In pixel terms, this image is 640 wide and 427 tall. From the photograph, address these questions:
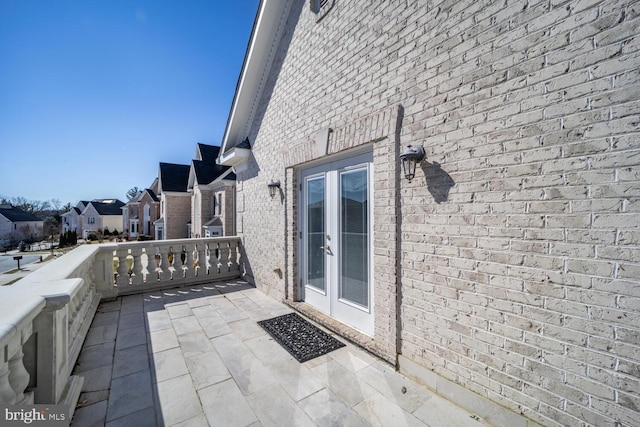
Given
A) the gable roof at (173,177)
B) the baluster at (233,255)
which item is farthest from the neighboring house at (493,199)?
the gable roof at (173,177)

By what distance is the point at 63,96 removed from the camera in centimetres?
916

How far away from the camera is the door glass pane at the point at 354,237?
11.5ft

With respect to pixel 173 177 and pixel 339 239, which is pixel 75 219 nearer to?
pixel 173 177

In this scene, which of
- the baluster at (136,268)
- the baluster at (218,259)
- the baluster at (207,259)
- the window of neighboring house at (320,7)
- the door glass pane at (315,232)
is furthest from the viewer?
the baluster at (218,259)

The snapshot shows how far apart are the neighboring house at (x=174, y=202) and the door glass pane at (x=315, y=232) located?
1819cm

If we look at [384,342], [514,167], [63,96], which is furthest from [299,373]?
[63,96]

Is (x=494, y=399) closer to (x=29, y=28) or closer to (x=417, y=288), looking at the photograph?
(x=417, y=288)

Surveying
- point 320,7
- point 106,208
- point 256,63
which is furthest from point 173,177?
point 106,208

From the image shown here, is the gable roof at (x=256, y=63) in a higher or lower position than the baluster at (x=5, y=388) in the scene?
higher

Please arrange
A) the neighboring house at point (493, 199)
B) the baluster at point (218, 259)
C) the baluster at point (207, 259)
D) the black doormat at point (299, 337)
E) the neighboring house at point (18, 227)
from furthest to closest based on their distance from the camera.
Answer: the neighboring house at point (18, 227)
the baluster at point (218, 259)
the baluster at point (207, 259)
the black doormat at point (299, 337)
the neighboring house at point (493, 199)

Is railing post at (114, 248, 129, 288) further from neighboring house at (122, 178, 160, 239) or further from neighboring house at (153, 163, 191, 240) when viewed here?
neighboring house at (122, 178, 160, 239)

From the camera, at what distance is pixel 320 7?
4305mm

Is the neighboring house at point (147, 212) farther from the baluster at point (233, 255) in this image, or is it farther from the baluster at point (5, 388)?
the baluster at point (5, 388)

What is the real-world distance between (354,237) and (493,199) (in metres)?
1.92
